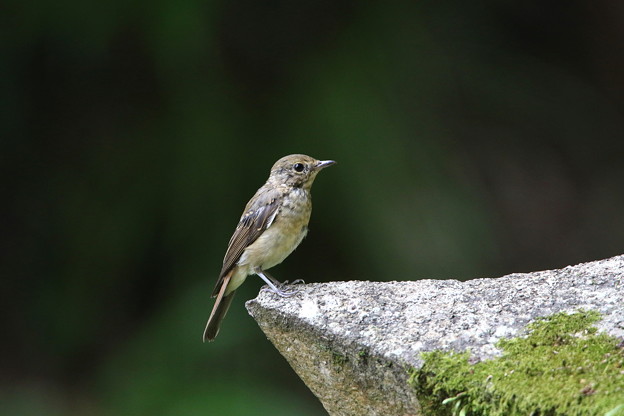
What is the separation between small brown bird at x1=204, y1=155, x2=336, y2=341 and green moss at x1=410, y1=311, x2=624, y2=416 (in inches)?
69.9

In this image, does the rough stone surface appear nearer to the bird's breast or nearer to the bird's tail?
the bird's breast

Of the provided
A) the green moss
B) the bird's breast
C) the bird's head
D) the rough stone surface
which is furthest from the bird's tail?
the green moss

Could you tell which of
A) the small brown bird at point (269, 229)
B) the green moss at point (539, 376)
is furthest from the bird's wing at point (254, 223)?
the green moss at point (539, 376)

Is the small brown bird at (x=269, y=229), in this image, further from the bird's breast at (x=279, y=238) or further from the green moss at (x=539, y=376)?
the green moss at (x=539, y=376)

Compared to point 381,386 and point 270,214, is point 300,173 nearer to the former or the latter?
point 270,214

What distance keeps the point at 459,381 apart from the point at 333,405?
712mm

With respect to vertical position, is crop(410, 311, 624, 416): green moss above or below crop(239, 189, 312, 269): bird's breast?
below

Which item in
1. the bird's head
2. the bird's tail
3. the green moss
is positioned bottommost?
the green moss

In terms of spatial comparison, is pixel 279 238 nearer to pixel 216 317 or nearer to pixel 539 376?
pixel 216 317

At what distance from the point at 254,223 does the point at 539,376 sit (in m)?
2.21

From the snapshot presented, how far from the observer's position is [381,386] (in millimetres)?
2604

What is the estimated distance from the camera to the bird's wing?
13.8 ft

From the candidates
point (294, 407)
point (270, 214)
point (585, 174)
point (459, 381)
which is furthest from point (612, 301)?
point (585, 174)

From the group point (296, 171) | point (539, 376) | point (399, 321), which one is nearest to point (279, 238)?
point (296, 171)
